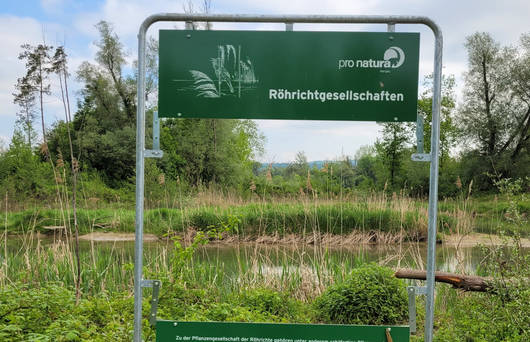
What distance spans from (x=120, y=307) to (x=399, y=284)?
258 centimetres

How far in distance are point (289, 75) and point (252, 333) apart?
4.86ft

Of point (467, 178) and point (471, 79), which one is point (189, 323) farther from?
point (471, 79)

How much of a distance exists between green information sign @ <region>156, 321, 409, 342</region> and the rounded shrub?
172 centimetres

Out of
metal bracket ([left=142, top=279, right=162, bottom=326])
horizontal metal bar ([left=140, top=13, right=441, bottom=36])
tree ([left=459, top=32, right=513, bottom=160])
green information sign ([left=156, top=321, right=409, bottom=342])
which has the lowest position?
green information sign ([left=156, top=321, right=409, bottom=342])

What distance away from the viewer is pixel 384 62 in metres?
2.75

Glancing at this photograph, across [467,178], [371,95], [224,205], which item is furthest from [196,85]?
[467,178]

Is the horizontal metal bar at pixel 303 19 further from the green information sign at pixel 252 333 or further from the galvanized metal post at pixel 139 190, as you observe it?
the green information sign at pixel 252 333

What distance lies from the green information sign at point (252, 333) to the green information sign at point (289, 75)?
1.18 metres

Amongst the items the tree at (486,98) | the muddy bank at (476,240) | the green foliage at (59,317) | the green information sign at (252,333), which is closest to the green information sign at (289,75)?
the green information sign at (252,333)

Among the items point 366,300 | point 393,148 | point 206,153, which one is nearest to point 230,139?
point 206,153

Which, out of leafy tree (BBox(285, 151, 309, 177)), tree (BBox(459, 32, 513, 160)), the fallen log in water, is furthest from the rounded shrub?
tree (BBox(459, 32, 513, 160))

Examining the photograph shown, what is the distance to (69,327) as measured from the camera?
3.59 m

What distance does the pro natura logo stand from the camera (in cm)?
275

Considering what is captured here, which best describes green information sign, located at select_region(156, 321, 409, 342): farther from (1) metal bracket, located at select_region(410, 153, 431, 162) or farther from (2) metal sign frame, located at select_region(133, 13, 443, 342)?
(1) metal bracket, located at select_region(410, 153, 431, 162)
